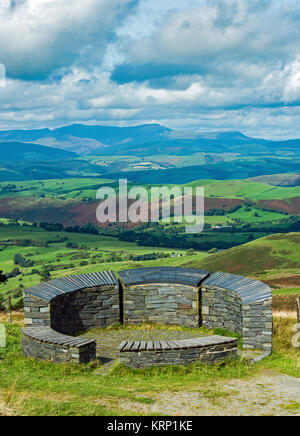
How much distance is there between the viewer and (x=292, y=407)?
34.6 ft

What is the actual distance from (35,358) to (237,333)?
24.3 ft

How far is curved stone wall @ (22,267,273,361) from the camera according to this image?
18.0 m

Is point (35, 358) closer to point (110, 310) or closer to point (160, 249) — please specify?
point (110, 310)

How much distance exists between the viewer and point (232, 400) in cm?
1094

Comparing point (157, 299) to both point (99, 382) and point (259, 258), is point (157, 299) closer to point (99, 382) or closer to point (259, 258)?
point (99, 382)

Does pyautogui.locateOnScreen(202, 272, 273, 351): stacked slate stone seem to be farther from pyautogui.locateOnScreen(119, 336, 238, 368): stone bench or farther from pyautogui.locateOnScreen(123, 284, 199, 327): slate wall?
pyautogui.locateOnScreen(119, 336, 238, 368): stone bench

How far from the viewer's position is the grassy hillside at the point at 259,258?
11203cm

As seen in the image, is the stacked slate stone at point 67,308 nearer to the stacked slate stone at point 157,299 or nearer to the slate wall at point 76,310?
the slate wall at point 76,310

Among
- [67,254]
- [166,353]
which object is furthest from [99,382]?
[67,254]

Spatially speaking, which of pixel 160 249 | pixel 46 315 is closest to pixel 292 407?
pixel 46 315

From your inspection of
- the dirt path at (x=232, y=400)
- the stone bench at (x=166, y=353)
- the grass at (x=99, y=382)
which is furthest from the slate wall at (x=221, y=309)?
the dirt path at (x=232, y=400)

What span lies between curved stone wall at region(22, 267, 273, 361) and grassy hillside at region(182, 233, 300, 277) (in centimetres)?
8940

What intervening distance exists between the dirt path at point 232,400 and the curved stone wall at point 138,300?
5.40 meters

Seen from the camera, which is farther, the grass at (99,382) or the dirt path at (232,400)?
the dirt path at (232,400)
